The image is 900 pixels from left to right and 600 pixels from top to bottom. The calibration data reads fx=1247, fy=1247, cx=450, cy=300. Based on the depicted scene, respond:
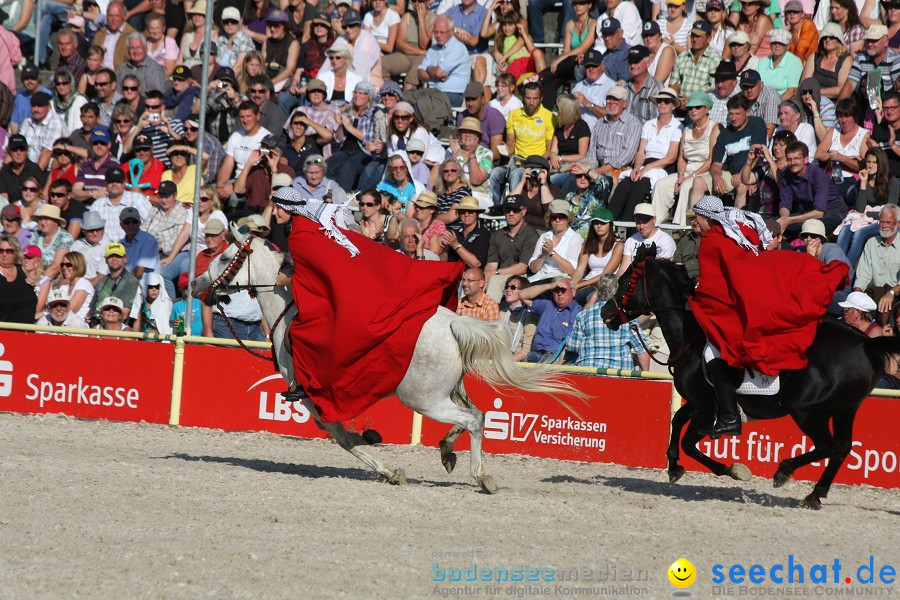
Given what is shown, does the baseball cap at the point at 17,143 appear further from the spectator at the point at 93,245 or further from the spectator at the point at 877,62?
the spectator at the point at 877,62

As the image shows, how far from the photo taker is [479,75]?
1730 cm

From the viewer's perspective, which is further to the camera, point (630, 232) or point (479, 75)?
point (479, 75)

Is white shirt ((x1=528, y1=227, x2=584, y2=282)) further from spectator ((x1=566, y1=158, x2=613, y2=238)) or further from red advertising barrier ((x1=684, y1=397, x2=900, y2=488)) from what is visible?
red advertising barrier ((x1=684, y1=397, x2=900, y2=488))

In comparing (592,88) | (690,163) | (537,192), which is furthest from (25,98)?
(690,163)

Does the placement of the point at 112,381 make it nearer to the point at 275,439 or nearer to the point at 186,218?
the point at 275,439

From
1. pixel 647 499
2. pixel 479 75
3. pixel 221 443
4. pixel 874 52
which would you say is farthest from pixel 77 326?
pixel 874 52

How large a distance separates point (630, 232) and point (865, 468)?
4.40 meters

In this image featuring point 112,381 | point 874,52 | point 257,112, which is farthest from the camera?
point 257,112

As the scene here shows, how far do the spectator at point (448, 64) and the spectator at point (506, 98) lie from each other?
1130mm

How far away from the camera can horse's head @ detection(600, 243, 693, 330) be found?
32.4 feet

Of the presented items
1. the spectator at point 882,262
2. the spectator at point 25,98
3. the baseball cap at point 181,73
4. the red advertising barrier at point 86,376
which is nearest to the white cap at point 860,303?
the spectator at point 882,262

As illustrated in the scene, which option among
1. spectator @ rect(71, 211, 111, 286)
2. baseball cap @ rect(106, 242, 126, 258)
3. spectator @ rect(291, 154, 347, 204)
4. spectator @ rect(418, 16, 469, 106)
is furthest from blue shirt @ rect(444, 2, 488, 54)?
baseball cap @ rect(106, 242, 126, 258)

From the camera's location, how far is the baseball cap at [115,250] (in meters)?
14.7

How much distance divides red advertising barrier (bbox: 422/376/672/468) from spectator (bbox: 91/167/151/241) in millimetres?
6345
